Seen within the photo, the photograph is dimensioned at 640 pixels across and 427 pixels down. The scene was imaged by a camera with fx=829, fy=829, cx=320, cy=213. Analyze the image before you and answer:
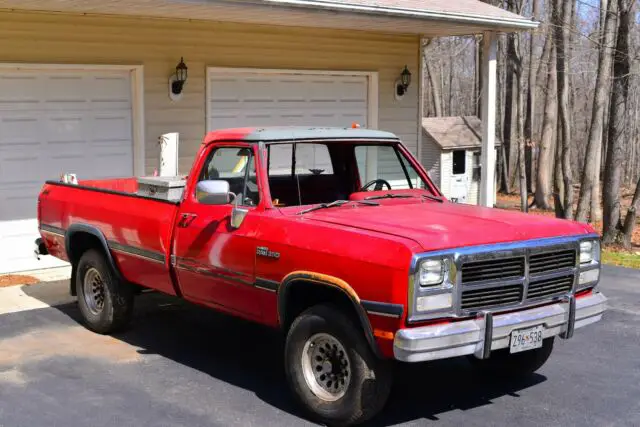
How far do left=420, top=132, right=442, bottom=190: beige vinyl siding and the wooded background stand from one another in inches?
105

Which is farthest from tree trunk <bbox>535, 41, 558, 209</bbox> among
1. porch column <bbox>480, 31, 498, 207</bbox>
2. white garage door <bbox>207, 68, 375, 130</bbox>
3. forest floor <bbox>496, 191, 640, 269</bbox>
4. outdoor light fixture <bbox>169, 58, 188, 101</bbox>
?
outdoor light fixture <bbox>169, 58, 188, 101</bbox>

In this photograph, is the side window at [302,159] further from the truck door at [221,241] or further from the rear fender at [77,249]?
the rear fender at [77,249]

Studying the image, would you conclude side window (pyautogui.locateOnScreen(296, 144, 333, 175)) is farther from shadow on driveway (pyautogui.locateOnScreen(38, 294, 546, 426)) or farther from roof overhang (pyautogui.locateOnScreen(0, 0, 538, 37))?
roof overhang (pyautogui.locateOnScreen(0, 0, 538, 37))

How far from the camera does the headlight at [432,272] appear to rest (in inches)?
189

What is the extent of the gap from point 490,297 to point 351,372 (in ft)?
3.20

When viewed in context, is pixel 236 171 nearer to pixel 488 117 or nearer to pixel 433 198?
pixel 433 198

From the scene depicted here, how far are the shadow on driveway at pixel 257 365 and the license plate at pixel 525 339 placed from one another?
0.76 metres

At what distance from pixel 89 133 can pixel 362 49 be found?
4955 mm

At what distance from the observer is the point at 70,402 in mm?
5754

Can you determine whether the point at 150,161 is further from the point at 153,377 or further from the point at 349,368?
the point at 349,368

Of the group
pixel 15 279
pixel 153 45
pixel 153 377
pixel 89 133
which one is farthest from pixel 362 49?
pixel 153 377

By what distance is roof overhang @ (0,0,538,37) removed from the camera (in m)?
9.82

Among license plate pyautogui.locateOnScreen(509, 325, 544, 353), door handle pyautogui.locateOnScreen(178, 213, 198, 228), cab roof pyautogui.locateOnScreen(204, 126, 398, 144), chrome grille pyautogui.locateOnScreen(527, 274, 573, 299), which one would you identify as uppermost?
cab roof pyautogui.locateOnScreen(204, 126, 398, 144)

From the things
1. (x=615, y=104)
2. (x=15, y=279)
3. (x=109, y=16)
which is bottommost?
(x=15, y=279)
